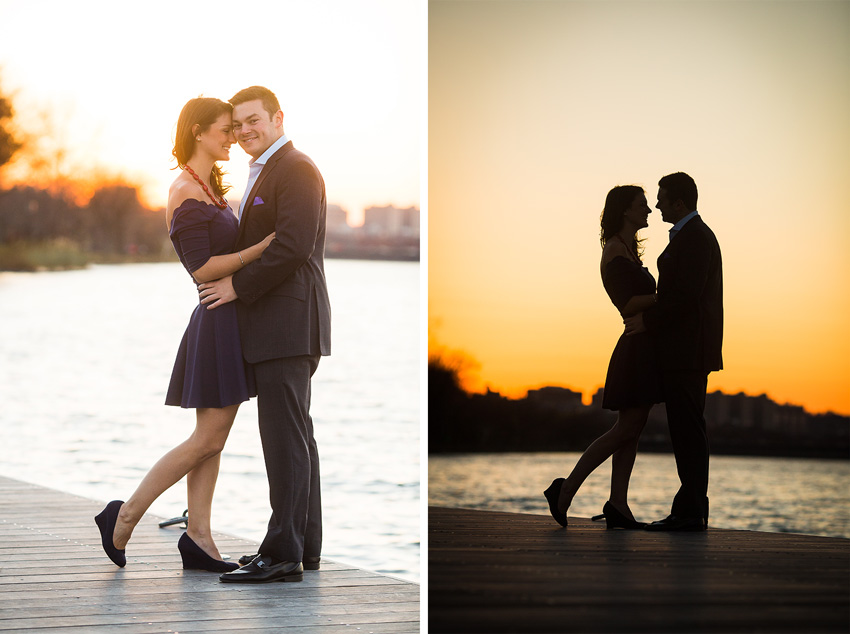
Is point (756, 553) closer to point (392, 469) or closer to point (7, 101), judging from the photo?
point (392, 469)

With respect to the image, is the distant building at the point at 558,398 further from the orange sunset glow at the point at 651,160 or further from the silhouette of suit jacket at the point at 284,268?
the silhouette of suit jacket at the point at 284,268

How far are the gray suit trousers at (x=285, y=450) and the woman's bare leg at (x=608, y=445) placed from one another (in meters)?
0.93

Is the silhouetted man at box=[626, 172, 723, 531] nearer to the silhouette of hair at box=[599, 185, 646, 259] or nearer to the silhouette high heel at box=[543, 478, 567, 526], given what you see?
the silhouette of hair at box=[599, 185, 646, 259]

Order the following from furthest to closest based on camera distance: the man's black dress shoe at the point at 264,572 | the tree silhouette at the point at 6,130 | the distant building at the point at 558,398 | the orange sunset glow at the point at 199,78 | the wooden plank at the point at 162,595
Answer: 1. the tree silhouette at the point at 6,130
2. the orange sunset glow at the point at 199,78
3. the distant building at the point at 558,398
4. the man's black dress shoe at the point at 264,572
5. the wooden plank at the point at 162,595

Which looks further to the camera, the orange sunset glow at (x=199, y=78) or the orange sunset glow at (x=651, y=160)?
the orange sunset glow at (x=199, y=78)

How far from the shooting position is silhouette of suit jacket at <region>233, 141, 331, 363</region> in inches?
119

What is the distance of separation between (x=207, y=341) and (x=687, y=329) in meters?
1.59

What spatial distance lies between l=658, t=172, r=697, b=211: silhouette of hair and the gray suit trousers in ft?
4.50

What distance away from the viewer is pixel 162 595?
2809 mm

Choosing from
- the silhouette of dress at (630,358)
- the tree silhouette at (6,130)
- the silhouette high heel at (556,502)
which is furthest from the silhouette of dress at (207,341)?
the tree silhouette at (6,130)

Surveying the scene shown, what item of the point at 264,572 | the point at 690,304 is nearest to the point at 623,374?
the point at 690,304

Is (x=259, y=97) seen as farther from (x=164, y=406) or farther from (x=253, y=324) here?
(x=164, y=406)

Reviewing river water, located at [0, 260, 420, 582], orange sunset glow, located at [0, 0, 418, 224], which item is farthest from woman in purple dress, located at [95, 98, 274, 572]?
orange sunset glow, located at [0, 0, 418, 224]

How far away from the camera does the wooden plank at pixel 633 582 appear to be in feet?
6.73
